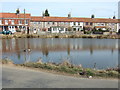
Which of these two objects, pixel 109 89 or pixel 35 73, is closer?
pixel 109 89

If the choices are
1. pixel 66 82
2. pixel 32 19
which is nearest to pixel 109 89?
pixel 66 82

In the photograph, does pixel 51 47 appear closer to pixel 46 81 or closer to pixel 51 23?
pixel 46 81

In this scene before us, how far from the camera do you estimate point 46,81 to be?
9828 millimetres

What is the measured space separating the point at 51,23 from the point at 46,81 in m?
70.1

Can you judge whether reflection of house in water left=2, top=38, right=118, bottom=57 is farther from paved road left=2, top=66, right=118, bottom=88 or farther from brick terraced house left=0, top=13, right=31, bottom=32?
brick terraced house left=0, top=13, right=31, bottom=32

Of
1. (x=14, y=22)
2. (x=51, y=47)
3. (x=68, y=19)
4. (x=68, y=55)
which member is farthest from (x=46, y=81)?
(x=68, y=19)

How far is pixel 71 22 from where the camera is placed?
267 ft

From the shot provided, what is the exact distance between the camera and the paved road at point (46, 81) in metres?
9.16

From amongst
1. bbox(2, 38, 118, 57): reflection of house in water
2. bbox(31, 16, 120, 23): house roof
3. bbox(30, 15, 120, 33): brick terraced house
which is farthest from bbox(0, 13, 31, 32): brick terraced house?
bbox(2, 38, 118, 57): reflection of house in water

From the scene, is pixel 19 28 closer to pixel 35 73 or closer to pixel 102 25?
pixel 102 25

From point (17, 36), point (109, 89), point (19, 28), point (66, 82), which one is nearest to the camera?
point (109, 89)

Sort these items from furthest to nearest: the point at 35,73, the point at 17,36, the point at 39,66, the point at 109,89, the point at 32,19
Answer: the point at 32,19 → the point at 17,36 → the point at 39,66 → the point at 35,73 → the point at 109,89

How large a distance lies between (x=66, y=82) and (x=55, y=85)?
74 centimetres

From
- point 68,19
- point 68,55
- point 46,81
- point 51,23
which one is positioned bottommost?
point 68,55
